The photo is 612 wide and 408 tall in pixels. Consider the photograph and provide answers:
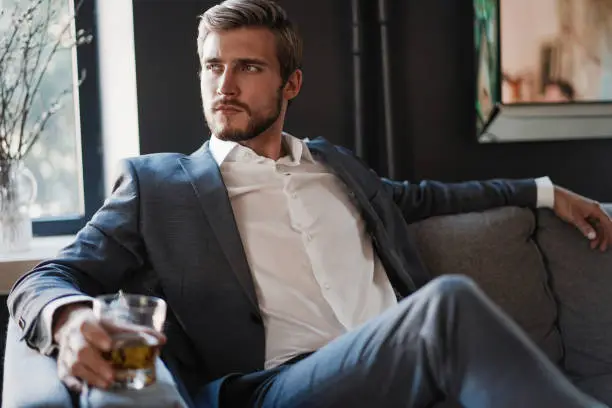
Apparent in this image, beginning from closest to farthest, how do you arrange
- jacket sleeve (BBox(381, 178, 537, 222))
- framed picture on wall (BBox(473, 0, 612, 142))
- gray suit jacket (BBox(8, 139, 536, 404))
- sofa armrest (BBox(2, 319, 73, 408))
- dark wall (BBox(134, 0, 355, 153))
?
sofa armrest (BBox(2, 319, 73, 408)), gray suit jacket (BBox(8, 139, 536, 404)), jacket sleeve (BBox(381, 178, 537, 222)), dark wall (BBox(134, 0, 355, 153)), framed picture on wall (BBox(473, 0, 612, 142))

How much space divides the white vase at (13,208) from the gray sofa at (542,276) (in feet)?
3.64

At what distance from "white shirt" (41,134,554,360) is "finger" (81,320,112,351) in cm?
59

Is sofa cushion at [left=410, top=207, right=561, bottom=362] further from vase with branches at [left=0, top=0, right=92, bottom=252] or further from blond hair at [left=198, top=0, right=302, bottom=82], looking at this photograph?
vase with branches at [left=0, top=0, right=92, bottom=252]

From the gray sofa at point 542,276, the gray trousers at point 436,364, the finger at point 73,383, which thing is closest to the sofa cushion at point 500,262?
the gray sofa at point 542,276

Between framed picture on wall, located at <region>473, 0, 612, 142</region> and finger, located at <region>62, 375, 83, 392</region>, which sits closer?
finger, located at <region>62, 375, 83, 392</region>

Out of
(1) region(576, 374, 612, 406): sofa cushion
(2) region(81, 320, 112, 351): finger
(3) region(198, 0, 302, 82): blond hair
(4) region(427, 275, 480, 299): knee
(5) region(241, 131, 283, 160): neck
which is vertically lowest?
(1) region(576, 374, 612, 406): sofa cushion

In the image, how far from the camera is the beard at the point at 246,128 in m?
2.08

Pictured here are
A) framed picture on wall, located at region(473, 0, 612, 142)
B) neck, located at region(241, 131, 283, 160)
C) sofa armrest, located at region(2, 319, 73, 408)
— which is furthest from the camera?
framed picture on wall, located at region(473, 0, 612, 142)

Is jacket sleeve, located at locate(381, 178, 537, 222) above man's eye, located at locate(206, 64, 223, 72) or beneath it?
beneath

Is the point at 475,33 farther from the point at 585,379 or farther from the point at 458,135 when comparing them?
the point at 585,379

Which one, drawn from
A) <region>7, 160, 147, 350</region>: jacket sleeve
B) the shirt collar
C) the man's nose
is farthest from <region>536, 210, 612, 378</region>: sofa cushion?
<region>7, 160, 147, 350</region>: jacket sleeve

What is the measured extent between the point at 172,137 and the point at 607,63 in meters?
1.44

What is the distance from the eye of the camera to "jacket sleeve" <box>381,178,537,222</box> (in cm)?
234

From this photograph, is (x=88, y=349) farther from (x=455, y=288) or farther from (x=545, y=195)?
(x=545, y=195)
